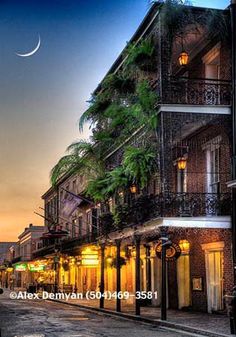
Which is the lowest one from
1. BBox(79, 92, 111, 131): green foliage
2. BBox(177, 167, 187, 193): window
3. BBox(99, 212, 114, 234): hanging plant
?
BBox(99, 212, 114, 234): hanging plant

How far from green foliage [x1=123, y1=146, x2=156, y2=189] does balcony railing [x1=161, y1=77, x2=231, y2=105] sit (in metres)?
1.88

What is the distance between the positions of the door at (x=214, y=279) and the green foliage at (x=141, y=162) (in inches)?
145

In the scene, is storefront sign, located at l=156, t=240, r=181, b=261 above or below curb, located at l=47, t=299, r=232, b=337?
above

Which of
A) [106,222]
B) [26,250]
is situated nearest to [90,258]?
[106,222]

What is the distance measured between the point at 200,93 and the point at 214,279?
6584mm

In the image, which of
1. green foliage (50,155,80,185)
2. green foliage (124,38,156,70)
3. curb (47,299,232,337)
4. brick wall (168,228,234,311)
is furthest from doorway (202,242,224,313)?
green foliage (50,155,80,185)

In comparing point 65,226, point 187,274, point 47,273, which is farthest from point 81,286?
point 187,274

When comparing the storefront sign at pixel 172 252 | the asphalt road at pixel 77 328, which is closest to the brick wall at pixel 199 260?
the storefront sign at pixel 172 252

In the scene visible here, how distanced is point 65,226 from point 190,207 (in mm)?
32407

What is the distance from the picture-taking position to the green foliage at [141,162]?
2105 centimetres

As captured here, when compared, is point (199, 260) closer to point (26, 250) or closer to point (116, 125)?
point (116, 125)

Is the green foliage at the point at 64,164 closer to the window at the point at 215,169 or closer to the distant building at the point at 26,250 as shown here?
the window at the point at 215,169

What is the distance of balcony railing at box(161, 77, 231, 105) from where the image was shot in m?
20.7

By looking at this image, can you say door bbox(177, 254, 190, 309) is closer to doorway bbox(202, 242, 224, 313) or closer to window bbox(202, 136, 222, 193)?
doorway bbox(202, 242, 224, 313)
